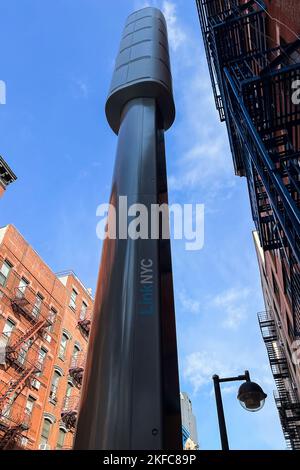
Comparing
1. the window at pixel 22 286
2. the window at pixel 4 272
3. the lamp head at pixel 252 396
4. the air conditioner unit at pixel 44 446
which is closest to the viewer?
the lamp head at pixel 252 396

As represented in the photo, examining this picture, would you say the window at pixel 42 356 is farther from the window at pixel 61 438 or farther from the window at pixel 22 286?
the window at pixel 61 438

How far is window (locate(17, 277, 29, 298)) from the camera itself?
26175 mm

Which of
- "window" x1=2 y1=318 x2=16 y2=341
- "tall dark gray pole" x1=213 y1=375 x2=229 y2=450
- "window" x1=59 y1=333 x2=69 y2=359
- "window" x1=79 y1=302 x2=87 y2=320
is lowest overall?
"tall dark gray pole" x1=213 y1=375 x2=229 y2=450

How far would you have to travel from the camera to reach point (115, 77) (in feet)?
18.7

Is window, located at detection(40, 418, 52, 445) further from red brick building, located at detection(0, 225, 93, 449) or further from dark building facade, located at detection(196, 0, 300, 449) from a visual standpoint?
dark building facade, located at detection(196, 0, 300, 449)

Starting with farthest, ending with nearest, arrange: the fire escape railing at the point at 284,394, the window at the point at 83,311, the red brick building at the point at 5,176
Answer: the window at the point at 83,311 < the red brick building at the point at 5,176 < the fire escape railing at the point at 284,394

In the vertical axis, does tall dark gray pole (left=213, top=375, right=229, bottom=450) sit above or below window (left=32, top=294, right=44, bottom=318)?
below

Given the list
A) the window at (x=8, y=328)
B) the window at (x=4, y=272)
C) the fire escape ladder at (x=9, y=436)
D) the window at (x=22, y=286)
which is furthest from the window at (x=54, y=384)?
the window at (x=4, y=272)

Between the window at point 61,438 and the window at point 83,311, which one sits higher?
the window at point 83,311

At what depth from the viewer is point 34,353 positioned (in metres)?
26.1

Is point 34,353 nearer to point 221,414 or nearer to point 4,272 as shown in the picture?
point 4,272

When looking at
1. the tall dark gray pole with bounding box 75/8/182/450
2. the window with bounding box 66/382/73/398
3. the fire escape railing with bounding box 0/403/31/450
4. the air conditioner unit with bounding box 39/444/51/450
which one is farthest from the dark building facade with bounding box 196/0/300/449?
the window with bounding box 66/382/73/398

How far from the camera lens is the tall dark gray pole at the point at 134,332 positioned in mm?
2305
